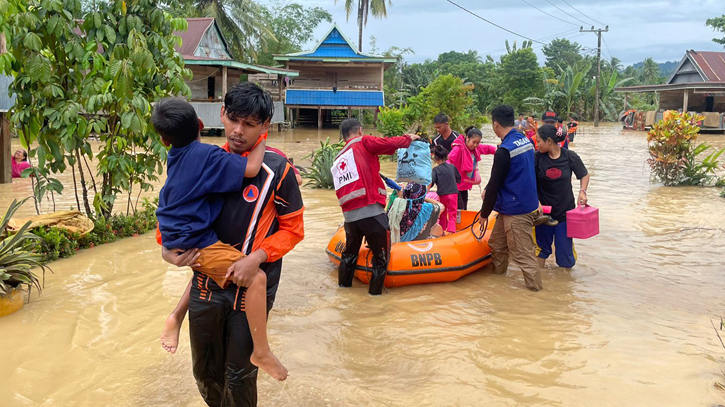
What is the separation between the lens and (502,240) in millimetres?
6316

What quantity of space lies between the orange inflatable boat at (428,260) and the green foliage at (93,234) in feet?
8.86

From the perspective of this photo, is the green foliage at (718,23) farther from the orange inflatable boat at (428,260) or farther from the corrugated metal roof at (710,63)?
the orange inflatable boat at (428,260)

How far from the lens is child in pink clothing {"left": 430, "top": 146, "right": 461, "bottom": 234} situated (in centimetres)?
708

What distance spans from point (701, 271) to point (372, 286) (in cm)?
399

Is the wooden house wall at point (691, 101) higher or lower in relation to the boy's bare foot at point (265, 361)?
higher

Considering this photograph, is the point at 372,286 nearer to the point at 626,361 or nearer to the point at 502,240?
the point at 502,240

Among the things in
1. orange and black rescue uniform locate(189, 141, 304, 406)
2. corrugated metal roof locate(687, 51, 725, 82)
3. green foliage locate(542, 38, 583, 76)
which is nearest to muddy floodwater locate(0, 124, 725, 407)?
orange and black rescue uniform locate(189, 141, 304, 406)

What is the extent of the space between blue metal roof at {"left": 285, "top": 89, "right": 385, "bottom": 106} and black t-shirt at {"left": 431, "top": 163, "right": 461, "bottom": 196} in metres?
23.6

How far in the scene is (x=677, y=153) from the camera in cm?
1291

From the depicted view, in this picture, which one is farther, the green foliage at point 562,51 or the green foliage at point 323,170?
the green foliage at point 562,51

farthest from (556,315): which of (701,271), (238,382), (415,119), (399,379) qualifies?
(415,119)

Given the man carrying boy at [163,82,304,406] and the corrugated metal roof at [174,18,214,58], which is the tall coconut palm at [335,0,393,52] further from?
the man carrying boy at [163,82,304,406]

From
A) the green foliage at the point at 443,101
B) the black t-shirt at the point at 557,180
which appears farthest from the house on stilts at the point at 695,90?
the black t-shirt at the point at 557,180

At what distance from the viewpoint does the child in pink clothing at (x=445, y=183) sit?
23.2ft
